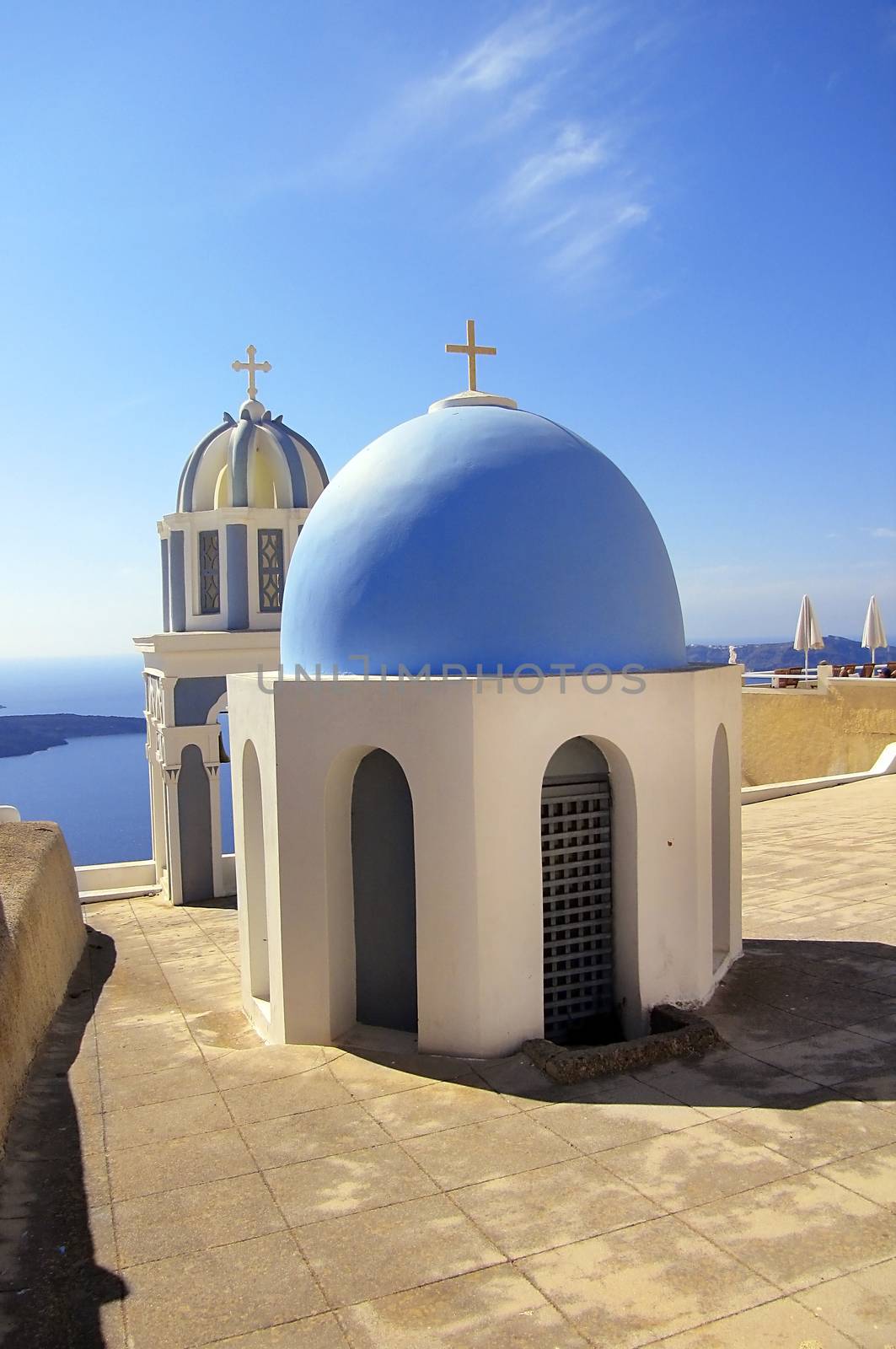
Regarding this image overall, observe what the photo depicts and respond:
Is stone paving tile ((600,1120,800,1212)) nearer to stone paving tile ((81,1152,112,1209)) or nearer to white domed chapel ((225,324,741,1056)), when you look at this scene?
white domed chapel ((225,324,741,1056))

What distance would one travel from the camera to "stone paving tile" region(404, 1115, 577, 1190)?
18.6 ft

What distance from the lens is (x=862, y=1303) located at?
14.4 feet

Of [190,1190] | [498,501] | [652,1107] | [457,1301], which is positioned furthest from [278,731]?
[457,1301]

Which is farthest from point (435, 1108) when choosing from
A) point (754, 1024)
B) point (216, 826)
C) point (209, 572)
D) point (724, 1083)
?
point (209, 572)

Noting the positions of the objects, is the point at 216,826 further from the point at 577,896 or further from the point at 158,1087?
the point at 577,896

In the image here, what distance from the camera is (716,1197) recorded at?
531 centimetres

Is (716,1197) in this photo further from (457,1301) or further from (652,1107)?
(457,1301)

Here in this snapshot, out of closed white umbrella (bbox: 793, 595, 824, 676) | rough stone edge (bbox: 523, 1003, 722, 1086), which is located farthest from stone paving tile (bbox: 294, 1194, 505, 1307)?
closed white umbrella (bbox: 793, 595, 824, 676)

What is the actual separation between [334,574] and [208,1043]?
4.08 meters

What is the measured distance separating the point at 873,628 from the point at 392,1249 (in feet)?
89.2

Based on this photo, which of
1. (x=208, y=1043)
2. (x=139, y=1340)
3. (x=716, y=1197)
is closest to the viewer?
(x=139, y=1340)

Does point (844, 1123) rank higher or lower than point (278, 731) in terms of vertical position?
lower

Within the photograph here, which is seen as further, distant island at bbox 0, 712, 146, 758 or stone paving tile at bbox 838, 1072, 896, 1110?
distant island at bbox 0, 712, 146, 758

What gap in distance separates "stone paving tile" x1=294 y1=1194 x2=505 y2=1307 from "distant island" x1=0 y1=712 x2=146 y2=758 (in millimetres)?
116063
